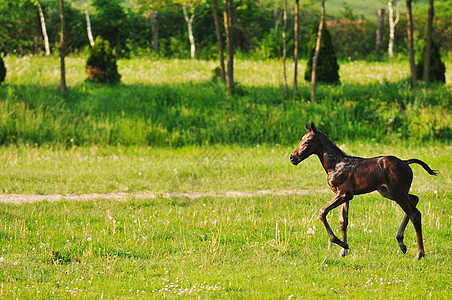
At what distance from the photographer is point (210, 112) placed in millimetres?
17422

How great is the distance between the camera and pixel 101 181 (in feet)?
37.6

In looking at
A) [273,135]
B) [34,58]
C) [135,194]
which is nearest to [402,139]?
[273,135]

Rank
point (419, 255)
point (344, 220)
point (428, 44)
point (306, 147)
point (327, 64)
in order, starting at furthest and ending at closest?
point (327, 64) < point (428, 44) < point (419, 255) < point (344, 220) < point (306, 147)

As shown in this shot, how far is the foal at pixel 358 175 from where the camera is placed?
5625 millimetres

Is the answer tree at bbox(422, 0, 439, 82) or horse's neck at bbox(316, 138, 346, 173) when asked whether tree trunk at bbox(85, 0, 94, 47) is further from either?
horse's neck at bbox(316, 138, 346, 173)

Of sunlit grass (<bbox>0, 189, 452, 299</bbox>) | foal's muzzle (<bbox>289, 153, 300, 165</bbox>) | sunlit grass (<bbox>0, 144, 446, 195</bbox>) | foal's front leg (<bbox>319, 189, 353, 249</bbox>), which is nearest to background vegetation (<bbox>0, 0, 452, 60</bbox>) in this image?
sunlit grass (<bbox>0, 144, 446, 195</bbox>)

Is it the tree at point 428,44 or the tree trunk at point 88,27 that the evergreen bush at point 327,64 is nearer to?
the tree at point 428,44

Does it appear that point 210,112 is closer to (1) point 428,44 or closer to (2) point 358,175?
(1) point 428,44

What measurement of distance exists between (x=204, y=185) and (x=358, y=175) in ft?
19.4

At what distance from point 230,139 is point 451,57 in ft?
56.6

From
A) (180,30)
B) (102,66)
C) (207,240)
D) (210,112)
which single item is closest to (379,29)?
(180,30)

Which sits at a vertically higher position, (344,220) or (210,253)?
(344,220)

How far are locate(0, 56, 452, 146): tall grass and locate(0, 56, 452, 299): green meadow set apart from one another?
0.05 m

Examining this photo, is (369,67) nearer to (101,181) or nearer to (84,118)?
(84,118)
